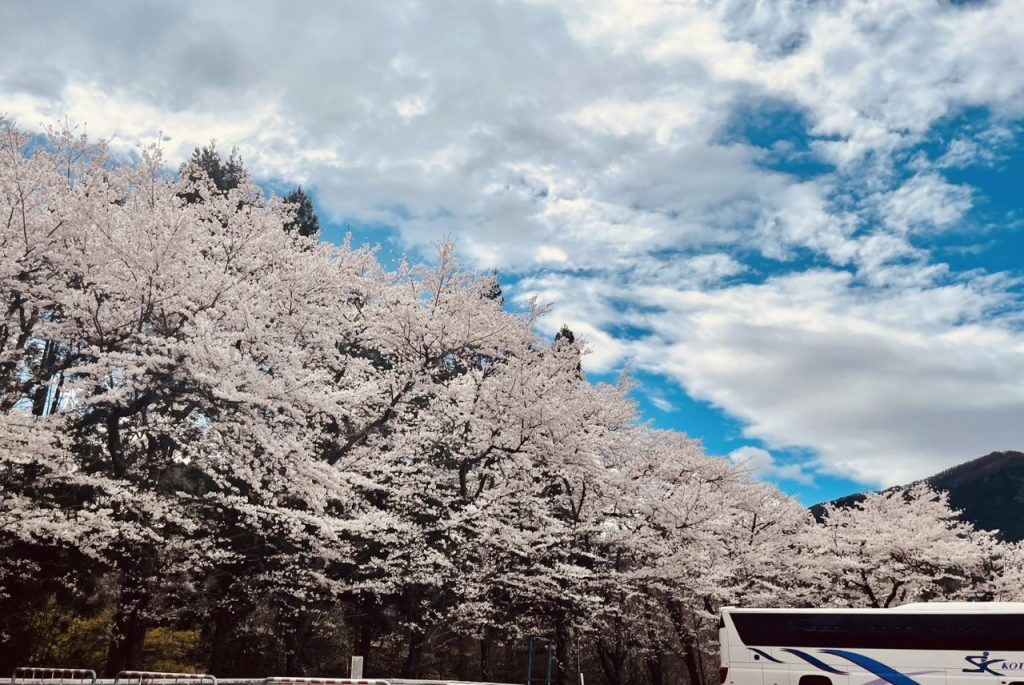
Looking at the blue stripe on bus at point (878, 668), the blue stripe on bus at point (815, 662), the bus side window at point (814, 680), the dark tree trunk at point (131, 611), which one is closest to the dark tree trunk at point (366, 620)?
the dark tree trunk at point (131, 611)

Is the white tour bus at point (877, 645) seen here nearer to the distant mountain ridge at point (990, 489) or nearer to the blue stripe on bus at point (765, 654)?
the blue stripe on bus at point (765, 654)

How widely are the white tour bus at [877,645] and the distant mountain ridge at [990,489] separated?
72.7m

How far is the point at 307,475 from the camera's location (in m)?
19.0

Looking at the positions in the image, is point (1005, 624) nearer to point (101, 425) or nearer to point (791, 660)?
point (791, 660)

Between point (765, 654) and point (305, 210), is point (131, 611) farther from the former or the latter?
point (305, 210)

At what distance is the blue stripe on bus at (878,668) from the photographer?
15.9 metres

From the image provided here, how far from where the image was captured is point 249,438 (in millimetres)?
19062

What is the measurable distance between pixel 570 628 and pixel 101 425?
16363mm

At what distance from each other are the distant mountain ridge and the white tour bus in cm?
7268

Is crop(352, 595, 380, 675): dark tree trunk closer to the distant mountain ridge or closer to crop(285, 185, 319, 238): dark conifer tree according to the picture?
crop(285, 185, 319, 238): dark conifer tree

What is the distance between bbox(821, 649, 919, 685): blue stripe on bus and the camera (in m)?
15.9

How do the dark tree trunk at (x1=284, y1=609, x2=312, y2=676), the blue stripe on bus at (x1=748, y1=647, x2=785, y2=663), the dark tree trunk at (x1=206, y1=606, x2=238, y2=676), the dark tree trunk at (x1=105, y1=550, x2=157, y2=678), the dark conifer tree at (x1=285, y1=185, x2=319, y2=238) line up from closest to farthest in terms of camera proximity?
the blue stripe on bus at (x1=748, y1=647, x2=785, y2=663) < the dark tree trunk at (x1=105, y1=550, x2=157, y2=678) < the dark tree trunk at (x1=206, y1=606, x2=238, y2=676) < the dark tree trunk at (x1=284, y1=609, x2=312, y2=676) < the dark conifer tree at (x1=285, y1=185, x2=319, y2=238)

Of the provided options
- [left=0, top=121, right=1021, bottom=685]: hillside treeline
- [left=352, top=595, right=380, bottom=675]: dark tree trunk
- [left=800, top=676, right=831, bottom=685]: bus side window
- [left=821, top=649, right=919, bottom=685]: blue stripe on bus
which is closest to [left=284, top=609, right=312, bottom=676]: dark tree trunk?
[left=0, top=121, right=1021, bottom=685]: hillside treeline

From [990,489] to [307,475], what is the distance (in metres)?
103
